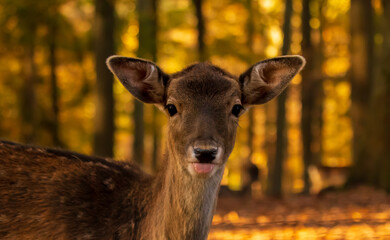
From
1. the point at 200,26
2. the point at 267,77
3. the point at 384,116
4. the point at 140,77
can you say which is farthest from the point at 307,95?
the point at 140,77

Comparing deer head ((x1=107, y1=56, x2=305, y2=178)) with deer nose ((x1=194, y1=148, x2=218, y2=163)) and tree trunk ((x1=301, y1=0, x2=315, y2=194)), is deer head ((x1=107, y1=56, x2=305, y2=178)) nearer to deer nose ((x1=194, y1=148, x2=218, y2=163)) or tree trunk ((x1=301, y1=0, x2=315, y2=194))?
deer nose ((x1=194, y1=148, x2=218, y2=163))

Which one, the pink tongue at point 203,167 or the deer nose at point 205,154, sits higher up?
the deer nose at point 205,154

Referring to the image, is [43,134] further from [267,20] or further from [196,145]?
[196,145]

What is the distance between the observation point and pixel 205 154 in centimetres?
464

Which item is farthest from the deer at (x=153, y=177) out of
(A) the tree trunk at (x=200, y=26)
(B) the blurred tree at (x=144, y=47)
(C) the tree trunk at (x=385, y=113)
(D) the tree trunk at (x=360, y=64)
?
(A) the tree trunk at (x=200, y=26)

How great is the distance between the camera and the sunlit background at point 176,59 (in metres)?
17.6

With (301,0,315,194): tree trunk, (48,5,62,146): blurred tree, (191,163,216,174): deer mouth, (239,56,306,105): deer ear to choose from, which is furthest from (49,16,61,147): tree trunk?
(191,163,216,174): deer mouth

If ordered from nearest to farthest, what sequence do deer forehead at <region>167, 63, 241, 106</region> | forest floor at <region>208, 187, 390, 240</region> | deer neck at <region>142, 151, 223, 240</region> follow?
deer neck at <region>142, 151, 223, 240</region>
deer forehead at <region>167, 63, 241, 106</region>
forest floor at <region>208, 187, 390, 240</region>

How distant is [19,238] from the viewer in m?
4.98

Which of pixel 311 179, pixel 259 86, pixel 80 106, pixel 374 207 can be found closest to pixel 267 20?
pixel 311 179

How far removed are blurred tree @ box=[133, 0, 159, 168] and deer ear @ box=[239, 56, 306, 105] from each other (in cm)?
1004

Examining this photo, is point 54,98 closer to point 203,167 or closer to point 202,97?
point 202,97

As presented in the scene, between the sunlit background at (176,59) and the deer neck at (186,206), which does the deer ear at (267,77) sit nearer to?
the deer neck at (186,206)

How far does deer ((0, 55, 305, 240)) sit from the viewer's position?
4941mm
